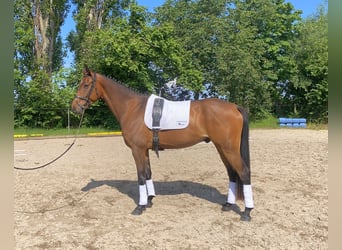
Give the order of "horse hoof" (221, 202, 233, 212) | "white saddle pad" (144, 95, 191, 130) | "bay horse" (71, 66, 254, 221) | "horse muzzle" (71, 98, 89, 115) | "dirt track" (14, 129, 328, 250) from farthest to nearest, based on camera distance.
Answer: "horse muzzle" (71, 98, 89, 115) < "horse hoof" (221, 202, 233, 212) < "white saddle pad" (144, 95, 191, 130) < "bay horse" (71, 66, 254, 221) < "dirt track" (14, 129, 328, 250)

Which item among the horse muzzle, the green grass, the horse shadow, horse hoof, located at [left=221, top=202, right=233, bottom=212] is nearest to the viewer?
horse hoof, located at [left=221, top=202, right=233, bottom=212]

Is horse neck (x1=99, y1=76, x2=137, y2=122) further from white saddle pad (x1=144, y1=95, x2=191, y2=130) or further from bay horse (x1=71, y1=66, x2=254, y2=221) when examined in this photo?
white saddle pad (x1=144, y1=95, x2=191, y2=130)

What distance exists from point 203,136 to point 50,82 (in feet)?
53.9

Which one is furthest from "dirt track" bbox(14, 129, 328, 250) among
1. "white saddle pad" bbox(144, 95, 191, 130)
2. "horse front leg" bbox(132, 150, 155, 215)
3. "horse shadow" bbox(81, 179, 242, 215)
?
"white saddle pad" bbox(144, 95, 191, 130)

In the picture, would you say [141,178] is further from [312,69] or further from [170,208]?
[312,69]

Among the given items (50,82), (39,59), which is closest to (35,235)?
(50,82)

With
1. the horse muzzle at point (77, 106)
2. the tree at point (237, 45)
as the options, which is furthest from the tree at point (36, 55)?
the horse muzzle at point (77, 106)

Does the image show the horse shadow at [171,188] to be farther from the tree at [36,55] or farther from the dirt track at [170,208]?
the tree at [36,55]

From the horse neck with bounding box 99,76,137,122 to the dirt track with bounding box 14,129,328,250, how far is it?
145cm

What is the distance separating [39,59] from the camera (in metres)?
19.9

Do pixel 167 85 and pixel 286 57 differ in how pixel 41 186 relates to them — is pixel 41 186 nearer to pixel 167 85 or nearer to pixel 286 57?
pixel 167 85

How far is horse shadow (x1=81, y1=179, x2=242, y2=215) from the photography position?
15.7 feet

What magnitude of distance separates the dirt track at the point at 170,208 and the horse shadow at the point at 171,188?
0.02 metres

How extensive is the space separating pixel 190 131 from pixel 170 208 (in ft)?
3.87
